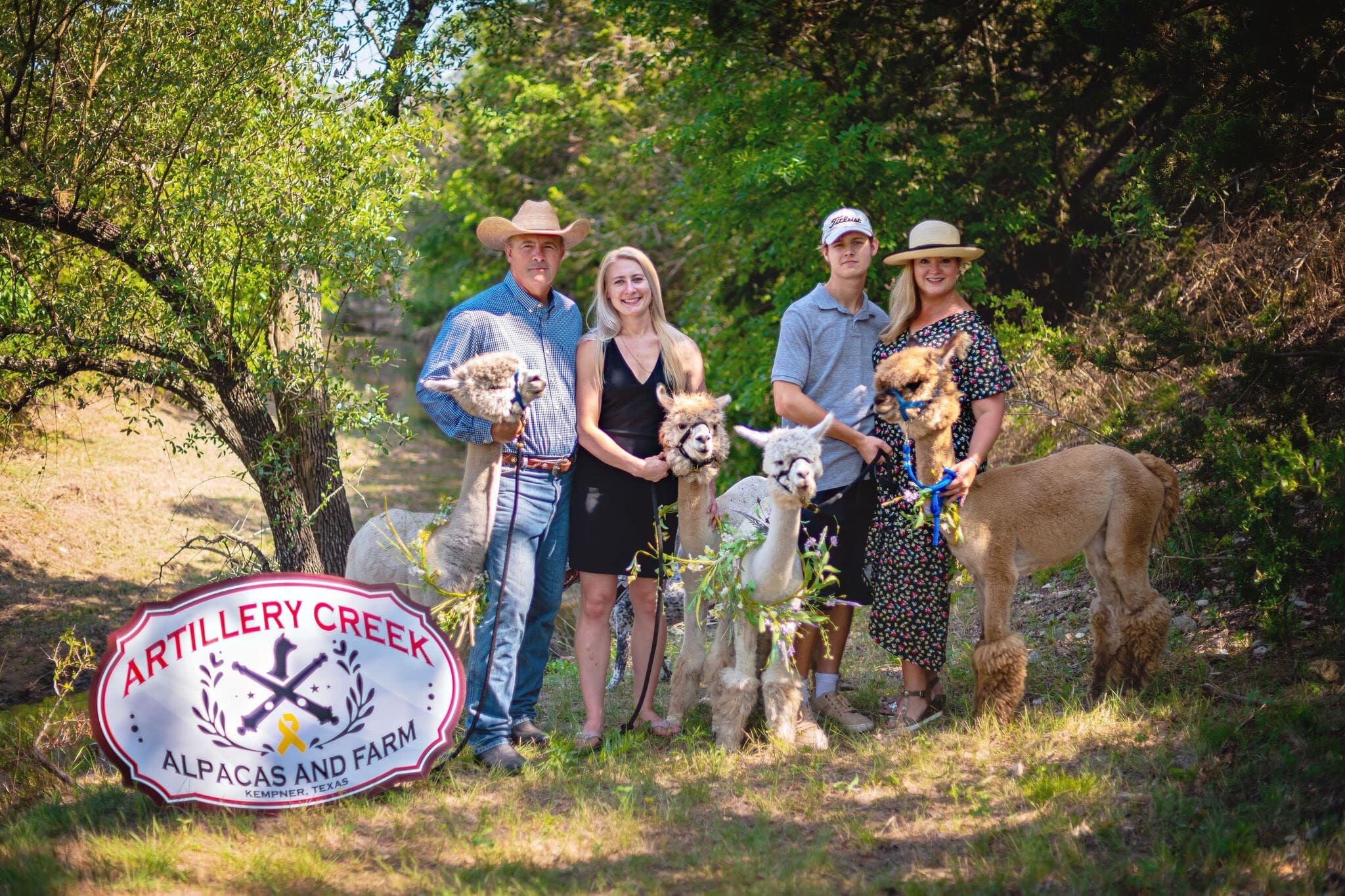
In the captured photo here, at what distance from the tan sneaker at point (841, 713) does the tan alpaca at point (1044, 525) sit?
1.84 ft

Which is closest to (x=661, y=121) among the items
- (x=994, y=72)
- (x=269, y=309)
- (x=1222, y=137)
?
(x=994, y=72)

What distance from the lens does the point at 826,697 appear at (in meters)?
5.18

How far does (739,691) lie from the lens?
4.78 m

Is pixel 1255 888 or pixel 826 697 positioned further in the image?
pixel 826 697

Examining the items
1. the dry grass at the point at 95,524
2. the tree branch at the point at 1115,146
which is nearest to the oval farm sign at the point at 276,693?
the dry grass at the point at 95,524

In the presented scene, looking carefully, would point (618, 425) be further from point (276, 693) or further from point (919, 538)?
point (276, 693)

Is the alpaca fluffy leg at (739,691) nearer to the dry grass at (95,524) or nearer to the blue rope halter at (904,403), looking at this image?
the blue rope halter at (904,403)

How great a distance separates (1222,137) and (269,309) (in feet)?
19.0

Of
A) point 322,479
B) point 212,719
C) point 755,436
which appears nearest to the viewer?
point 212,719

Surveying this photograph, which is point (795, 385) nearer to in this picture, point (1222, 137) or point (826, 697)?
point (826, 697)

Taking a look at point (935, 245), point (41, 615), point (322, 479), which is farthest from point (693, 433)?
point (41, 615)

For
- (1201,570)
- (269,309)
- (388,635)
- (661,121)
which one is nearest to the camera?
(388,635)

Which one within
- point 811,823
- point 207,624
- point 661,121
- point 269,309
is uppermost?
point 661,121

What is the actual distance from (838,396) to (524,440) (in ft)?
4.83
